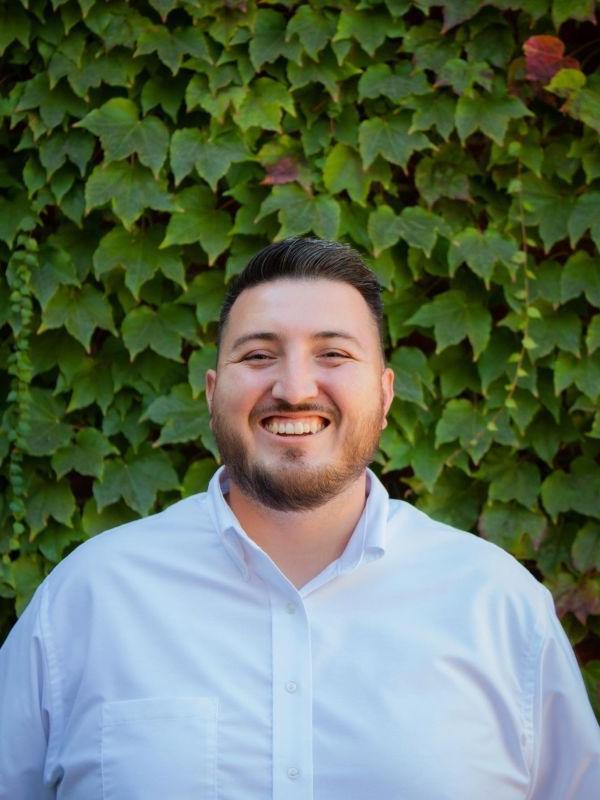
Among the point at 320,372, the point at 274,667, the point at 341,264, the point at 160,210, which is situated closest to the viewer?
the point at 274,667

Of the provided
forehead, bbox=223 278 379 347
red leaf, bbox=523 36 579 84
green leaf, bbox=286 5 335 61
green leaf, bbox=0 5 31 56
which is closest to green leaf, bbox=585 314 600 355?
red leaf, bbox=523 36 579 84

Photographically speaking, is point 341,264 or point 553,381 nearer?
point 341,264

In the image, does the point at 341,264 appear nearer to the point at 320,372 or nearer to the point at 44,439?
the point at 320,372

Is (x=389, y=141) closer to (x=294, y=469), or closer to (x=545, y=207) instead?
(x=545, y=207)

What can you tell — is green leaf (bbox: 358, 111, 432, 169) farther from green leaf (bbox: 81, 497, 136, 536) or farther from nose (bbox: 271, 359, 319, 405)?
green leaf (bbox: 81, 497, 136, 536)

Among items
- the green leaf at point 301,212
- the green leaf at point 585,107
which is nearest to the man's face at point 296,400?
the green leaf at point 301,212

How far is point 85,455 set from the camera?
2.53 meters

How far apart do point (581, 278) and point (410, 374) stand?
0.49 metres

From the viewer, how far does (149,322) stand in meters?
2.54

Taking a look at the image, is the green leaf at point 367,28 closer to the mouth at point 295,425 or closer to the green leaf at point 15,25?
the green leaf at point 15,25

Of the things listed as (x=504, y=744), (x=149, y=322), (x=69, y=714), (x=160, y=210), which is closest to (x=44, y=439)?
(x=149, y=322)

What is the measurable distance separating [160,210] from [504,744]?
1507 millimetres

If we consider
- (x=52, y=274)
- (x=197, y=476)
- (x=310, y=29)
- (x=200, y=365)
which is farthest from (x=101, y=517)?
(x=310, y=29)

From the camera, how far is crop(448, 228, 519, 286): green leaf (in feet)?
8.11
